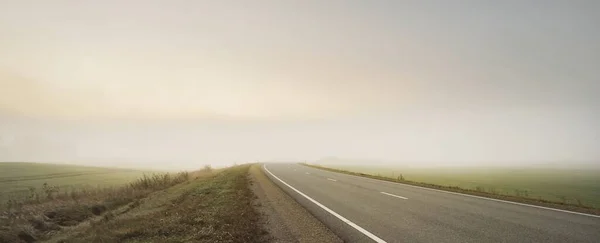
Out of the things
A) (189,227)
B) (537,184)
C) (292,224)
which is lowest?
(537,184)

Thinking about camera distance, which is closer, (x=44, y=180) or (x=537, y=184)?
(x=537, y=184)

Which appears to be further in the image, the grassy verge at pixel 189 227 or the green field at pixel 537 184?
the green field at pixel 537 184

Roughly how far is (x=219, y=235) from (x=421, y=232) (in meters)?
4.69

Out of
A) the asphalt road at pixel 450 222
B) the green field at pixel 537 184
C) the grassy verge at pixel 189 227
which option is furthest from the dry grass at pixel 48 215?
the green field at pixel 537 184

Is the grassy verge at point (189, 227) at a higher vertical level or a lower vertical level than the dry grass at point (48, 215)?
higher

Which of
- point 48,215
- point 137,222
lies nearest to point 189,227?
point 137,222

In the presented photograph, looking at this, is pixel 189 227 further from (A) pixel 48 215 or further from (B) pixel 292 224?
(A) pixel 48 215

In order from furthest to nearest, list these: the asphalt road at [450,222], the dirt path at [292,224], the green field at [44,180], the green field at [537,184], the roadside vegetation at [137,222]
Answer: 1. the green field at [44,180]
2. the green field at [537,184]
3. the roadside vegetation at [137,222]
4. the dirt path at [292,224]
5. the asphalt road at [450,222]

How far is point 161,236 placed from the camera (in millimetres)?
7336

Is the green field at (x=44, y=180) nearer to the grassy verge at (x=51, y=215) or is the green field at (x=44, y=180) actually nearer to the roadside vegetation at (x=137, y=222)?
the grassy verge at (x=51, y=215)

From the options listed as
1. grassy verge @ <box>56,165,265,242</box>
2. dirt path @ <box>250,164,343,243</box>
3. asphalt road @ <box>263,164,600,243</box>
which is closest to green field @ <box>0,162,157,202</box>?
grassy verge @ <box>56,165,265,242</box>

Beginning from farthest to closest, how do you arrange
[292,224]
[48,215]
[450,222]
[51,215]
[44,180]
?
[44,180] → [51,215] → [48,215] → [292,224] → [450,222]

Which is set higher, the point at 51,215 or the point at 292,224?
the point at 292,224

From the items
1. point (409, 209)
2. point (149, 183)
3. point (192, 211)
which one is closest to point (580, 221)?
point (409, 209)
